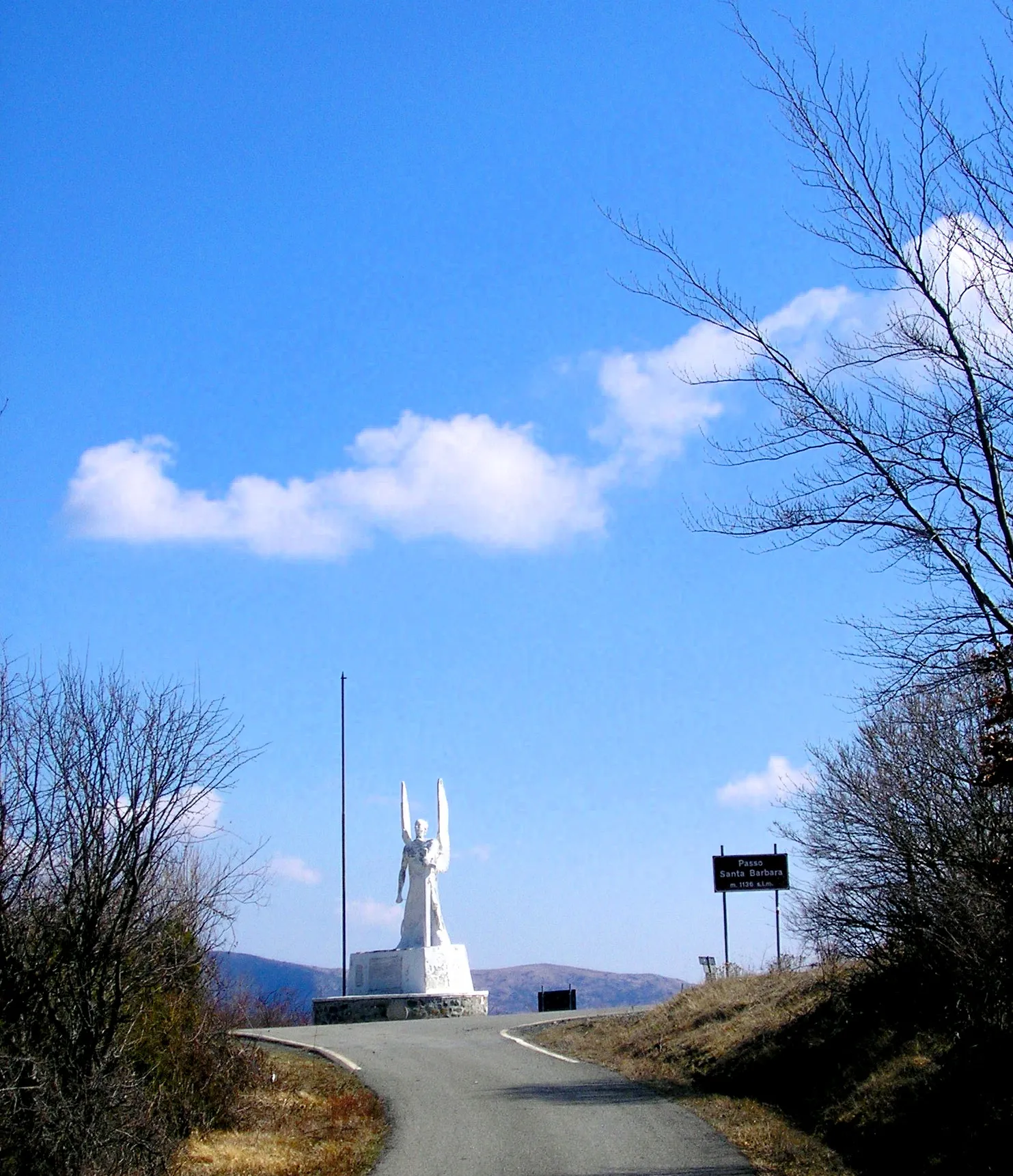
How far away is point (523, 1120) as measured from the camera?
14.8m

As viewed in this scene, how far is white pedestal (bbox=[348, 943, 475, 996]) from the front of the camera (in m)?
34.5

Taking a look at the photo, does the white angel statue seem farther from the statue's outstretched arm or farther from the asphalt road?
the asphalt road

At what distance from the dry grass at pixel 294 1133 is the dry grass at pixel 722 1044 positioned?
12.9ft

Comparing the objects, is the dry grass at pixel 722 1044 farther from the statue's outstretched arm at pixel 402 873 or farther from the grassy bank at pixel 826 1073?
the statue's outstretched arm at pixel 402 873

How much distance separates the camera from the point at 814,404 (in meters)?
10.4

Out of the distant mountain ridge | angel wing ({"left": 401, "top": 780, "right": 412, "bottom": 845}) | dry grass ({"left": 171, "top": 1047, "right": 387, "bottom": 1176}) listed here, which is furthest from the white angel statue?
the distant mountain ridge

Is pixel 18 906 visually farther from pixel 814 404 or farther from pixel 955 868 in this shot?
pixel 955 868

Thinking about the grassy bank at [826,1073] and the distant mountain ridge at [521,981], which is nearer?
the grassy bank at [826,1073]

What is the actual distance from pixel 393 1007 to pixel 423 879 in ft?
14.0

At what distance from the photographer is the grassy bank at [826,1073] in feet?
39.9

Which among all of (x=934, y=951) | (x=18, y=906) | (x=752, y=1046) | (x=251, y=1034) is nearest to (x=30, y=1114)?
(x=18, y=906)

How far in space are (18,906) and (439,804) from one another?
26836 mm

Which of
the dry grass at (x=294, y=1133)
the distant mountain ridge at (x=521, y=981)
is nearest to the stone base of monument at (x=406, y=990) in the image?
the dry grass at (x=294, y=1133)

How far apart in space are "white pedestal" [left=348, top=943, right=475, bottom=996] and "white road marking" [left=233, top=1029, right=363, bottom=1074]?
23.5 feet
